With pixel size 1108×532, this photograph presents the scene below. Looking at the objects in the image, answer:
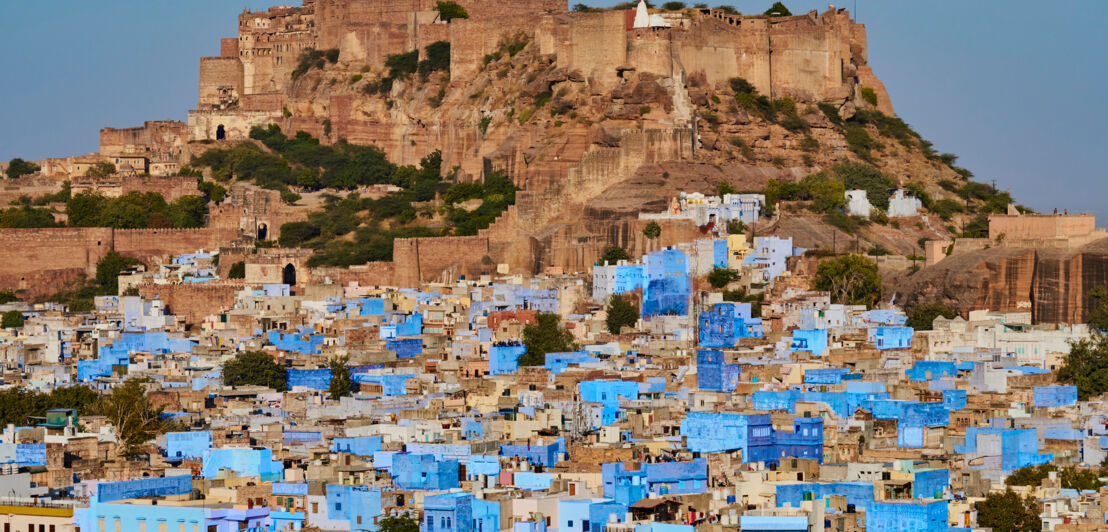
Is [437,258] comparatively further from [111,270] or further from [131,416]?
[131,416]

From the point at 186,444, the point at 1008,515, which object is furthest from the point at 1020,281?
the point at 186,444

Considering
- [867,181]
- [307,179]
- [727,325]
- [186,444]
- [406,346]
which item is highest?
[307,179]

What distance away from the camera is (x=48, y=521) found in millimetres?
28219

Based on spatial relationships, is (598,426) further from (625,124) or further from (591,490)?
(625,124)

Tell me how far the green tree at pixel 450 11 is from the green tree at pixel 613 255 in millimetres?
16287

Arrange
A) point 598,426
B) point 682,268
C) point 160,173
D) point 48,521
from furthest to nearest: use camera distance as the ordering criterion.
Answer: point 160,173 < point 682,268 < point 598,426 < point 48,521

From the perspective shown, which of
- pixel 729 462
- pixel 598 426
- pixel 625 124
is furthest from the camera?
pixel 625 124

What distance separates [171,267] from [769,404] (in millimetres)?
25981

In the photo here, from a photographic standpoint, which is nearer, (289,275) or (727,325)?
(727,325)

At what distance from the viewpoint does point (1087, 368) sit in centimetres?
4153

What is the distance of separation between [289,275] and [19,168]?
1582 cm

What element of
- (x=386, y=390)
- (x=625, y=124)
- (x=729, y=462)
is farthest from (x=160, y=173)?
(x=729, y=462)

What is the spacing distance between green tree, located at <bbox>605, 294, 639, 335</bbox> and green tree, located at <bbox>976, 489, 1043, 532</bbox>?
1938 centimetres

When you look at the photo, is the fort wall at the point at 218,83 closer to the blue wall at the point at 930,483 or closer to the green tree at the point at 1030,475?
the green tree at the point at 1030,475
